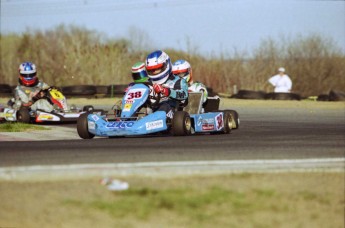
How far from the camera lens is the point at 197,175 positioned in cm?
693

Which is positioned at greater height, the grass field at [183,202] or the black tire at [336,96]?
the grass field at [183,202]

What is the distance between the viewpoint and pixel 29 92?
17703 mm

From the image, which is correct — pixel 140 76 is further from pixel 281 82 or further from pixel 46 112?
pixel 281 82

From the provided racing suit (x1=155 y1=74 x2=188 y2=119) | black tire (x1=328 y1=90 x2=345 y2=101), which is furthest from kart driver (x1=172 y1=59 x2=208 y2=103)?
black tire (x1=328 y1=90 x2=345 y2=101)

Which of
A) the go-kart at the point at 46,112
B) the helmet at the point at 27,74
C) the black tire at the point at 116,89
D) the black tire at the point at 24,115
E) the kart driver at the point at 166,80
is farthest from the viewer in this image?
the black tire at the point at 116,89

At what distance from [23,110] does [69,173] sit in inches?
395

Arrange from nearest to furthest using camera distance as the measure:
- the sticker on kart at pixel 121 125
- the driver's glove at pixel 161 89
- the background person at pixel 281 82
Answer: the sticker on kart at pixel 121 125 → the driver's glove at pixel 161 89 → the background person at pixel 281 82

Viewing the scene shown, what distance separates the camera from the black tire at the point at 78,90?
27.1 meters

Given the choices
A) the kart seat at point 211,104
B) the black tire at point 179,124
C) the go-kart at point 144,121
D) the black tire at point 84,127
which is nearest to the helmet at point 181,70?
the kart seat at point 211,104

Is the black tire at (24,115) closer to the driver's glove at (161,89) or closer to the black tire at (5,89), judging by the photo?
the driver's glove at (161,89)

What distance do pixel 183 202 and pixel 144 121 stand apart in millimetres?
5333

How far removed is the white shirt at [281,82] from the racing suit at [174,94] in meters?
12.8

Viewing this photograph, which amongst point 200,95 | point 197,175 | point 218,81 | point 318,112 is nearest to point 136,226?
point 197,175

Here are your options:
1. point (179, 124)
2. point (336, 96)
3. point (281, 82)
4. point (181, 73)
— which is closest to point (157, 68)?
point (179, 124)
